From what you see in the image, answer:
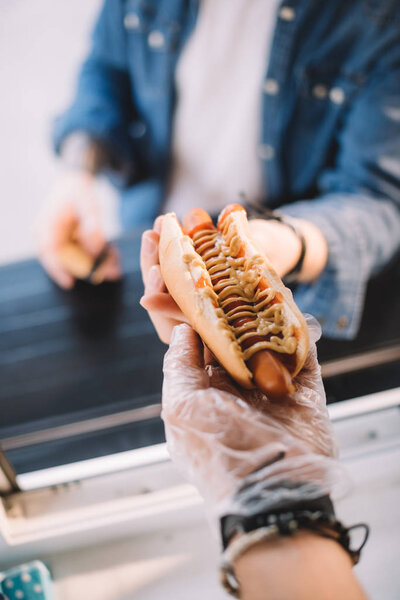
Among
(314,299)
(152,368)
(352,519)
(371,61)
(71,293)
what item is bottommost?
(352,519)

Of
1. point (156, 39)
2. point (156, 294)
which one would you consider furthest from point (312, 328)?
point (156, 39)

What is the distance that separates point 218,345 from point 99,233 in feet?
3.84

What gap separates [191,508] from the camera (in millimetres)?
1494

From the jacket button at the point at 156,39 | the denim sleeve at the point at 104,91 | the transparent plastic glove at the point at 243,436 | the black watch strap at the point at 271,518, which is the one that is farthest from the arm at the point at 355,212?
the denim sleeve at the point at 104,91

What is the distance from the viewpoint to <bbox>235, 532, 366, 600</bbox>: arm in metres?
0.75

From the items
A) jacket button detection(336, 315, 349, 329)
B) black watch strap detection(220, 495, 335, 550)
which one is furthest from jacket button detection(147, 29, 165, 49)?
black watch strap detection(220, 495, 335, 550)

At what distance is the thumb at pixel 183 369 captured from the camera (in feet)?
3.16

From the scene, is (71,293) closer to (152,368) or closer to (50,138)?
(152,368)

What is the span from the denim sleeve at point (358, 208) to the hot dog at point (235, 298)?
20.5 inches

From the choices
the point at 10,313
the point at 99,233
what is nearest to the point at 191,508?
the point at 99,233

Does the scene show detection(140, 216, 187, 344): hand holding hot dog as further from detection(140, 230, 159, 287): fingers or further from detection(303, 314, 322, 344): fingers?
detection(303, 314, 322, 344): fingers

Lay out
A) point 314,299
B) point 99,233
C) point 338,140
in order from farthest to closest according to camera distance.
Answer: point 338,140
point 99,233
point 314,299

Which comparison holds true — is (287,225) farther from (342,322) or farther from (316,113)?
(316,113)

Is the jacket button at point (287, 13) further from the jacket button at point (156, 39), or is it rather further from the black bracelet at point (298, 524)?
the black bracelet at point (298, 524)
